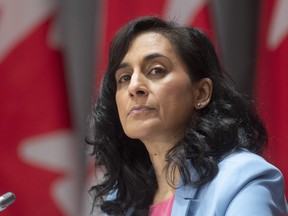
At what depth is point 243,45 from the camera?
1936mm

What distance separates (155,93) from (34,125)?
85 centimetres

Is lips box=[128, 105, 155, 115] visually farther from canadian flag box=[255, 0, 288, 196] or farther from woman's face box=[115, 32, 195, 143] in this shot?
canadian flag box=[255, 0, 288, 196]

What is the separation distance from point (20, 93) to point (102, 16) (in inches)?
15.5

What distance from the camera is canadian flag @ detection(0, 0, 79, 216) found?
2074mm

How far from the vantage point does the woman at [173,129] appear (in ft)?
4.16

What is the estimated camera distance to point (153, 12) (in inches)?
79.4

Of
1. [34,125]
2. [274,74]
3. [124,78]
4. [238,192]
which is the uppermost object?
[124,78]

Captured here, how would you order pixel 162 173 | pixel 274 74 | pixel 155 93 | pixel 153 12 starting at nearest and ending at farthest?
1. pixel 155 93
2. pixel 162 173
3. pixel 274 74
4. pixel 153 12

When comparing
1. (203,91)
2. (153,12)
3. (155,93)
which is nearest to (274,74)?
(153,12)

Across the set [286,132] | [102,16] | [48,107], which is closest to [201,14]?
[102,16]

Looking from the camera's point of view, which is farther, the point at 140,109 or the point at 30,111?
the point at 30,111

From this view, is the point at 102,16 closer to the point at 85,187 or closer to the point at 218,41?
the point at 218,41

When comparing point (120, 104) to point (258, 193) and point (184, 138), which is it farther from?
point (258, 193)

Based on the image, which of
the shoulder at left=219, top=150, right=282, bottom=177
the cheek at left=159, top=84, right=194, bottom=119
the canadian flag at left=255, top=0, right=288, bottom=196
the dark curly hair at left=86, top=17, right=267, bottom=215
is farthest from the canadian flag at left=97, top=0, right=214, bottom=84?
the shoulder at left=219, top=150, right=282, bottom=177
